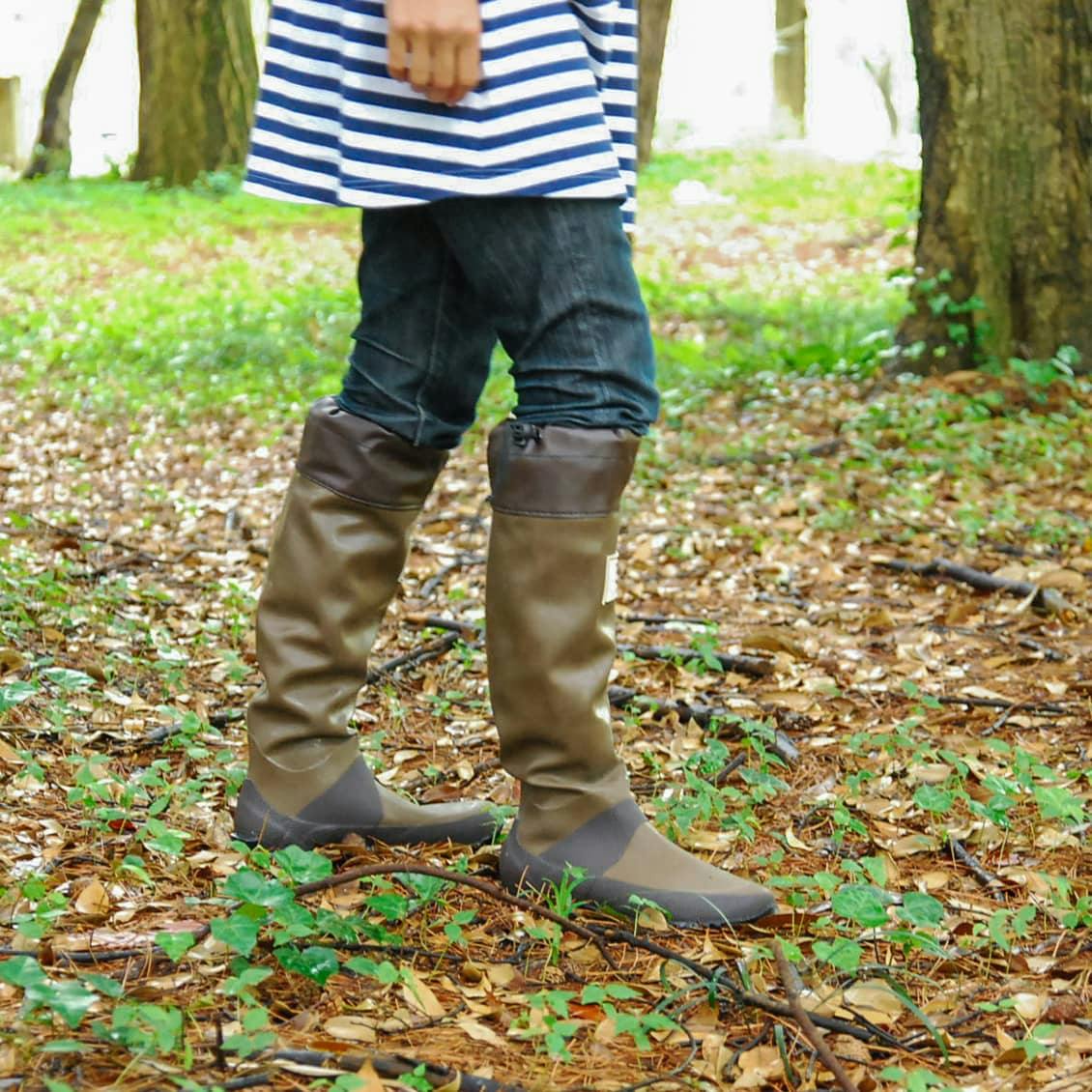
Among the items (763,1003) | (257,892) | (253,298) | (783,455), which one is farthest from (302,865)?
(253,298)

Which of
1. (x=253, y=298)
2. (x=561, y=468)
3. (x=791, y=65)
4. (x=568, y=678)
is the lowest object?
(x=568, y=678)

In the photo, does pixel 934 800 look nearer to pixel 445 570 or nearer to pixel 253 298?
pixel 445 570

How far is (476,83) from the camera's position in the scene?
1.67 m

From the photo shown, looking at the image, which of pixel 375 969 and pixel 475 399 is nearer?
pixel 375 969

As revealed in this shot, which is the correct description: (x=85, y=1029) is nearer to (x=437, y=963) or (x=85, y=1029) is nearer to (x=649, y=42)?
(x=437, y=963)

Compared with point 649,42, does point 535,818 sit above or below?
below

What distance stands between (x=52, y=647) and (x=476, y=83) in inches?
71.3

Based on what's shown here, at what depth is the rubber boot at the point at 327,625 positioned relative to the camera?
1.96 m

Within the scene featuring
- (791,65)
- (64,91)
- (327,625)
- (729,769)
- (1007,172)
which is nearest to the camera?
(327,625)

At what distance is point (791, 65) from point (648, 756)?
60.4 ft

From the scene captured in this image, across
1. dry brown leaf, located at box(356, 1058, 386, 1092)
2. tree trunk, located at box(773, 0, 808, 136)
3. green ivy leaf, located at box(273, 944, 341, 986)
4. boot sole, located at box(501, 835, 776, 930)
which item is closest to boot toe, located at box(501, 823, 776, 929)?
boot sole, located at box(501, 835, 776, 930)

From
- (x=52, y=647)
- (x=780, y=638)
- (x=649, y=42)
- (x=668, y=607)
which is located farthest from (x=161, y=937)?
(x=649, y=42)

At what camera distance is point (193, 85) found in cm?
1285

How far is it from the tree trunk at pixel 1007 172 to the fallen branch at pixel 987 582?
7.30 feet
